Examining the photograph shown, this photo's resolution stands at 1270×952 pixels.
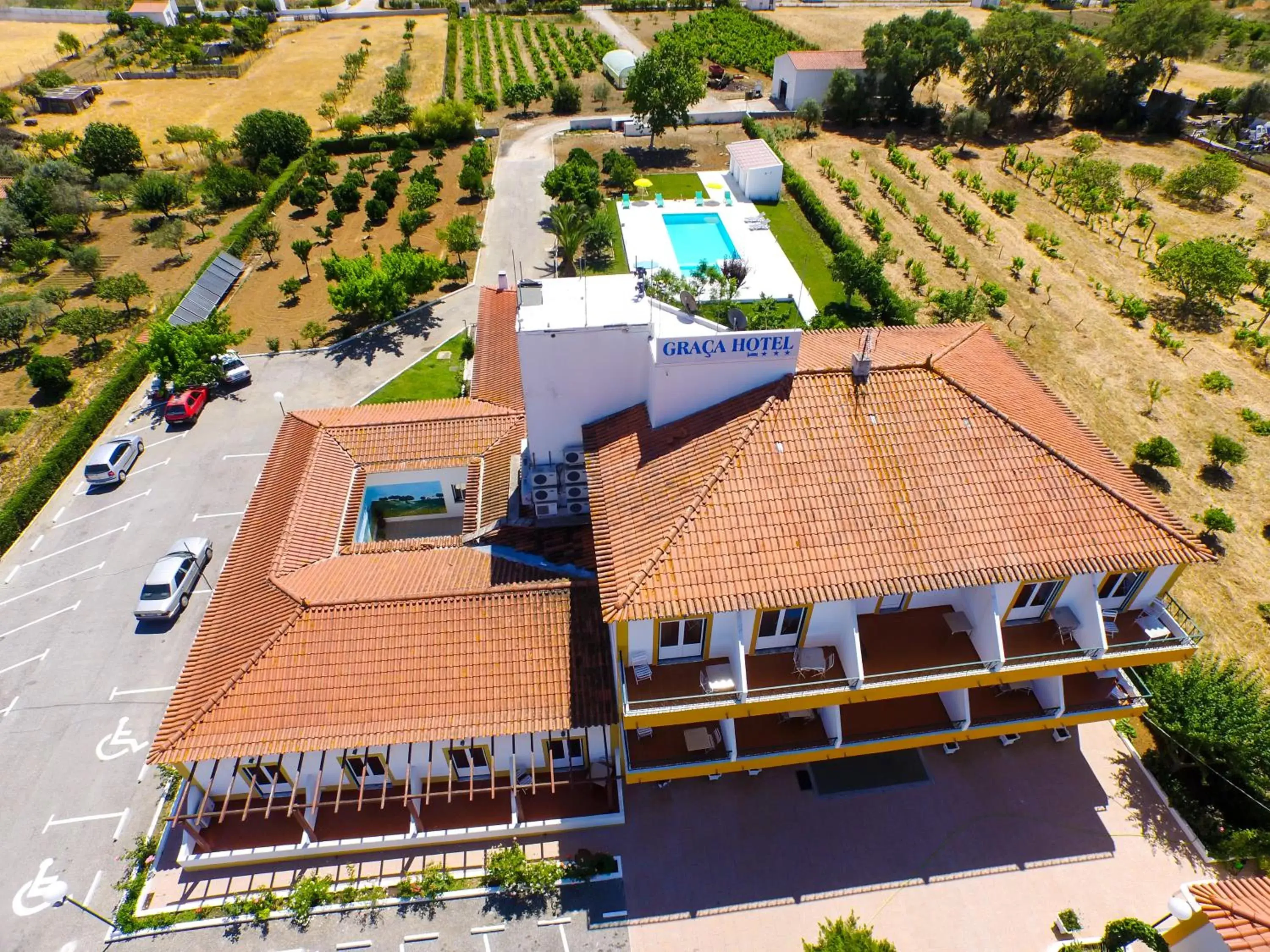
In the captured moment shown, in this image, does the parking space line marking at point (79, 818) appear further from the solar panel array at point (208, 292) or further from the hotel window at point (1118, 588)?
the hotel window at point (1118, 588)

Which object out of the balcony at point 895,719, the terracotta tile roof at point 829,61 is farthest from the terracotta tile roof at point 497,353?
the terracotta tile roof at point 829,61

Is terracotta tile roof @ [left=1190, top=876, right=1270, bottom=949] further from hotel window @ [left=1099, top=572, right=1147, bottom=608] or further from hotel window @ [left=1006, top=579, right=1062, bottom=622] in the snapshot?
hotel window @ [left=1006, top=579, right=1062, bottom=622]

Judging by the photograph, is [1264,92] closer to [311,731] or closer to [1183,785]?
[1183,785]

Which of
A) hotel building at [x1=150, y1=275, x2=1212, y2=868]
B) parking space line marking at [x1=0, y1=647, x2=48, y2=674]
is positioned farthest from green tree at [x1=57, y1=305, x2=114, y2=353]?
hotel building at [x1=150, y1=275, x2=1212, y2=868]

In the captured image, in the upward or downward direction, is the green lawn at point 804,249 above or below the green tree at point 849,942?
above

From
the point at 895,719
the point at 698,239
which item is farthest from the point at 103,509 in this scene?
the point at 698,239

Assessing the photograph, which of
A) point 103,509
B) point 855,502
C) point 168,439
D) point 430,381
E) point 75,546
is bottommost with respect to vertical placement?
point 75,546

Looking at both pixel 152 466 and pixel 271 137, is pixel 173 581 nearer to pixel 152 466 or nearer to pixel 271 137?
pixel 152 466
